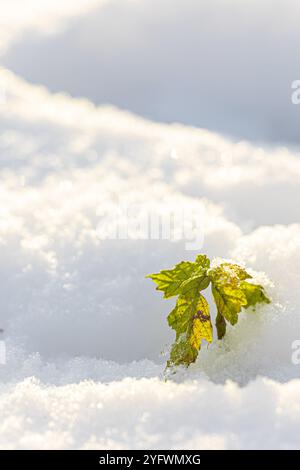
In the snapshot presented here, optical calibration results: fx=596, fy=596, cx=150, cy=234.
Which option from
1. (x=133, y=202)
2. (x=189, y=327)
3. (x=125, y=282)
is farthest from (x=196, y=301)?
(x=133, y=202)

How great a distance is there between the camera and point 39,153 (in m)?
3.59

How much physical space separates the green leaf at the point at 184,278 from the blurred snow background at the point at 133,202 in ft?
0.59

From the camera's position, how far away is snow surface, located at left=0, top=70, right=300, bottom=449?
1.37 m

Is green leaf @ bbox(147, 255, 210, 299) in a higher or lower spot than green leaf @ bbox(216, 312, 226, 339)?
higher

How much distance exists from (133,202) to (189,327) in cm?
128

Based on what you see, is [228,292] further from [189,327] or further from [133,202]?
[133,202]

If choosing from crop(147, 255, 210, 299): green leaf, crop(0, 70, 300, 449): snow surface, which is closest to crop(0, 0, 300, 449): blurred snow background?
crop(0, 70, 300, 449): snow surface

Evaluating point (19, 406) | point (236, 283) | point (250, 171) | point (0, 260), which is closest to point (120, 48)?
point (250, 171)

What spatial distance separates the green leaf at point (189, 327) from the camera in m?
1.66

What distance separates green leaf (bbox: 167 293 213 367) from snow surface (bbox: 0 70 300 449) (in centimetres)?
5

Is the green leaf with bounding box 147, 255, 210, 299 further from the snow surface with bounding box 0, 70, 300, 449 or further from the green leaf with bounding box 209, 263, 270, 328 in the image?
the snow surface with bounding box 0, 70, 300, 449

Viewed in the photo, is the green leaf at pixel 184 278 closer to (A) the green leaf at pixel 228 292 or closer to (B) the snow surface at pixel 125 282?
(A) the green leaf at pixel 228 292

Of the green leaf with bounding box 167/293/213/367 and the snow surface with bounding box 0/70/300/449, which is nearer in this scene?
the snow surface with bounding box 0/70/300/449

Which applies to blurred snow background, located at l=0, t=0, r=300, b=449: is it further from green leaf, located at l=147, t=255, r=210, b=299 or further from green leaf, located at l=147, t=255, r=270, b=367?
green leaf, located at l=147, t=255, r=210, b=299
